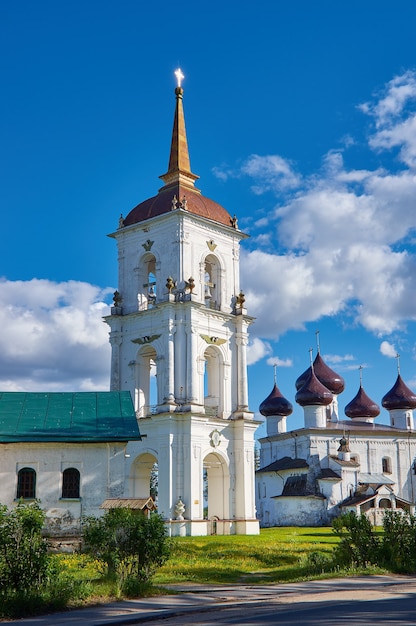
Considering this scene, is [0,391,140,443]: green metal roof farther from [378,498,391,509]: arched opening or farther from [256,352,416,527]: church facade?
[378,498,391,509]: arched opening

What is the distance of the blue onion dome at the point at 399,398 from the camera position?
5941 cm

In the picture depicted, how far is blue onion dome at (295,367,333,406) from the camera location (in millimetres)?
53062

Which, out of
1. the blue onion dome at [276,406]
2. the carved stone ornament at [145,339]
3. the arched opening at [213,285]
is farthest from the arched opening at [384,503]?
the carved stone ornament at [145,339]

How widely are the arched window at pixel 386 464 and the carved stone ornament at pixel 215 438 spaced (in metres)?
22.4

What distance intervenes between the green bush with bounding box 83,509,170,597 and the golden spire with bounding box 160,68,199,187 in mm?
25757

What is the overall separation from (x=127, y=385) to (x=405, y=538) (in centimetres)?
2008

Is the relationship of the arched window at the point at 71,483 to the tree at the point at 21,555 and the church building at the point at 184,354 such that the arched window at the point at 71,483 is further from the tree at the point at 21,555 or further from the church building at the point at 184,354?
the tree at the point at 21,555

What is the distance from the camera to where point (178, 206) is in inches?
1484

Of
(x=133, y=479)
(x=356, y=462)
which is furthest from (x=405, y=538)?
(x=356, y=462)

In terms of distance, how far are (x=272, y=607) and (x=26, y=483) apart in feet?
45.9

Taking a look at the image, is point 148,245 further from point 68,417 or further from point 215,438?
point 68,417

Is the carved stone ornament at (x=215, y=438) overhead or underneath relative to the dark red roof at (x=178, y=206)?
underneath

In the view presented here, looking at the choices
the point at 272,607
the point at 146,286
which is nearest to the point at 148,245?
the point at 146,286

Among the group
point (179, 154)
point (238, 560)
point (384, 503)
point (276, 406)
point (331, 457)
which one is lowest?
point (238, 560)
